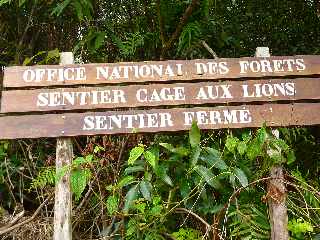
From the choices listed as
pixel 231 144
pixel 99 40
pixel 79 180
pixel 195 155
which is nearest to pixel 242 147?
pixel 231 144

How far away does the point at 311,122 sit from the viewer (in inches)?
123

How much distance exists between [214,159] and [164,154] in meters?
0.77

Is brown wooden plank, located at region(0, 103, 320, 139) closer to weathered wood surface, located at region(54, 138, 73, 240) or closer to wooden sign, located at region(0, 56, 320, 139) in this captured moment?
wooden sign, located at region(0, 56, 320, 139)

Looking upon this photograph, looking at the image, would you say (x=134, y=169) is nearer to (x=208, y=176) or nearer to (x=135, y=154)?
(x=135, y=154)

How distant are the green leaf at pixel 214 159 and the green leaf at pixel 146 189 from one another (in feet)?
1.38

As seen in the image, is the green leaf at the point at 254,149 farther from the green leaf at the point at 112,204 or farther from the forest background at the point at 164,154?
the green leaf at the point at 112,204

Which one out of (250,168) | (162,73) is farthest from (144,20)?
(250,168)

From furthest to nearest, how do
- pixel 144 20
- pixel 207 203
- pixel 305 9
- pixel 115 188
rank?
pixel 305 9 < pixel 144 20 < pixel 207 203 < pixel 115 188

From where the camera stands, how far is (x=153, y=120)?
10.1 feet

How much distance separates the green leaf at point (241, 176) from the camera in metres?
3.06

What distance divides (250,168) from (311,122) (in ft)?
2.12

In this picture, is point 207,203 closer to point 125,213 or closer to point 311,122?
point 125,213

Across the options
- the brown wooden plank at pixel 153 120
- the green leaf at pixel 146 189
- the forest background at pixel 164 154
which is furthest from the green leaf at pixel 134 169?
the brown wooden plank at pixel 153 120

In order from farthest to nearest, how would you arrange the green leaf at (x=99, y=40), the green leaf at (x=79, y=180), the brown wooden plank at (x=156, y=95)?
1. the green leaf at (x=99, y=40)
2. the brown wooden plank at (x=156, y=95)
3. the green leaf at (x=79, y=180)
